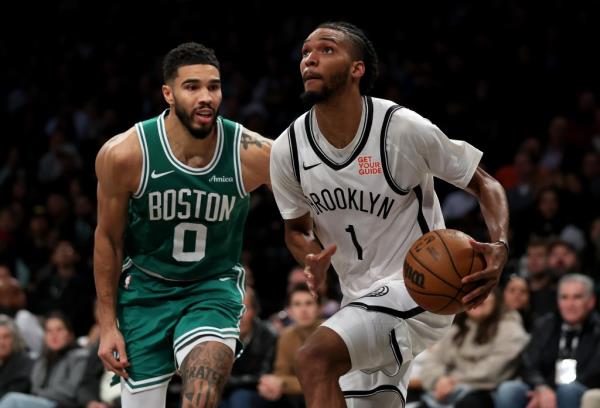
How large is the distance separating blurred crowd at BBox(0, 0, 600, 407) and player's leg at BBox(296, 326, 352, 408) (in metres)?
3.38

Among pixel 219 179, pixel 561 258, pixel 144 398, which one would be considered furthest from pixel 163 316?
pixel 561 258

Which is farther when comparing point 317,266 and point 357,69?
point 357,69

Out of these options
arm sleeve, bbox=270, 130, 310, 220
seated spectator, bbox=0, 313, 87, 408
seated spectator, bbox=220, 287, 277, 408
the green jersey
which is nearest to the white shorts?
arm sleeve, bbox=270, 130, 310, 220

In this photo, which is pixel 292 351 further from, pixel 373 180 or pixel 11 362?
pixel 373 180

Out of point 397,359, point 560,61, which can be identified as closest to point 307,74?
point 397,359

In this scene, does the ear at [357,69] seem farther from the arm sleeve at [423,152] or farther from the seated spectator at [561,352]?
the seated spectator at [561,352]

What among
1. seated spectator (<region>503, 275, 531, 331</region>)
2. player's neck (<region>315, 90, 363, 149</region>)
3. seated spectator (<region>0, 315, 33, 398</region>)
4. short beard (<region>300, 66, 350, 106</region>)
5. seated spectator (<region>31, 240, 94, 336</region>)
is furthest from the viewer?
seated spectator (<region>31, 240, 94, 336</region>)

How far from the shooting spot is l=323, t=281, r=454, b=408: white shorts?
472cm

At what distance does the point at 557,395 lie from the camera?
7324 millimetres

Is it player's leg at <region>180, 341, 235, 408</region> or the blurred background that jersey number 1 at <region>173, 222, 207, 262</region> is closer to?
player's leg at <region>180, 341, 235, 408</region>

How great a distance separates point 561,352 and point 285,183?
337cm

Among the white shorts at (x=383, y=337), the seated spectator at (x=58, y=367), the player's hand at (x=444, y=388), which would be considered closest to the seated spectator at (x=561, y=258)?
the player's hand at (x=444, y=388)

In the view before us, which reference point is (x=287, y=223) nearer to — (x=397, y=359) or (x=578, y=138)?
(x=397, y=359)

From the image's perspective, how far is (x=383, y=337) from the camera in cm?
478
